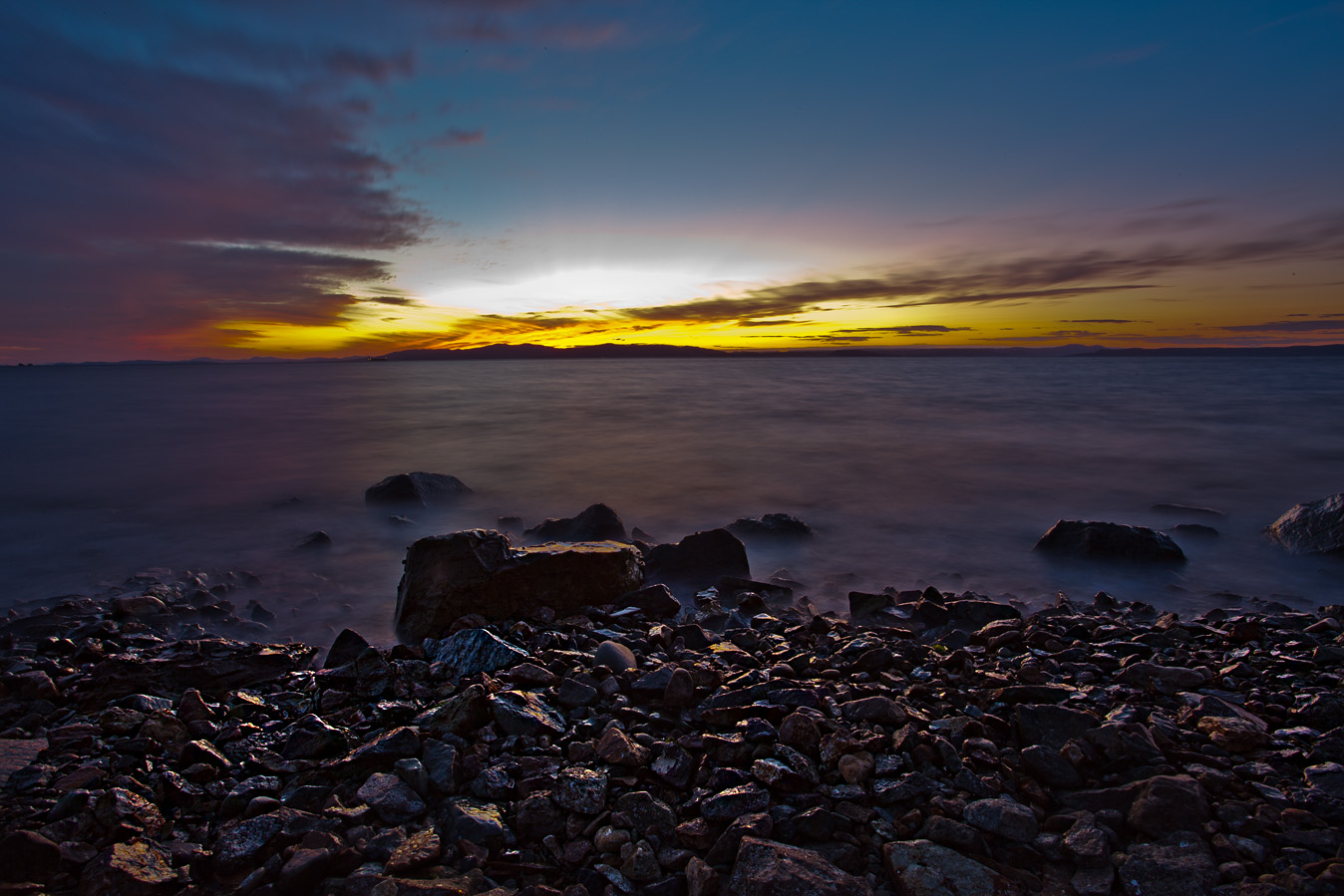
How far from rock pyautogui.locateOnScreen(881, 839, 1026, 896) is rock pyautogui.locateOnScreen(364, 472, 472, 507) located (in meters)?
10.5

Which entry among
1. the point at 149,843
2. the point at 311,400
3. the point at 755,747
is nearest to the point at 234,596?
the point at 149,843

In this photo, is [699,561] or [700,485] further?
[700,485]

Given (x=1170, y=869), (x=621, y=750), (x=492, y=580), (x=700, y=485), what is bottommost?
(x=700, y=485)

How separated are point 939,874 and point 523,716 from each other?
2185 millimetres

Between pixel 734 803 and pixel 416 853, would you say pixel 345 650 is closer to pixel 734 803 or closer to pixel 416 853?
pixel 416 853

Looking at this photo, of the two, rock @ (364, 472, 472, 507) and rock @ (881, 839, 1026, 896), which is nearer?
rock @ (881, 839, 1026, 896)

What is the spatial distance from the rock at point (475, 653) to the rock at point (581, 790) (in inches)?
53.7

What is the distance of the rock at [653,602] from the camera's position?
19.3ft

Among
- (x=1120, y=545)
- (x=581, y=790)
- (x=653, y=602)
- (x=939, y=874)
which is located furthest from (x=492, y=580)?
(x=1120, y=545)

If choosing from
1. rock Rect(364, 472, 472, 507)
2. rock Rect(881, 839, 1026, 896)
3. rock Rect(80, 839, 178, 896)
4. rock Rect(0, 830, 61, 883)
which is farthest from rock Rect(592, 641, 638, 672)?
rock Rect(364, 472, 472, 507)

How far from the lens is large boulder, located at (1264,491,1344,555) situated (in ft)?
26.9

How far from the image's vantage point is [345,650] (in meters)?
5.06

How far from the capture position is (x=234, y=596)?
24.1ft

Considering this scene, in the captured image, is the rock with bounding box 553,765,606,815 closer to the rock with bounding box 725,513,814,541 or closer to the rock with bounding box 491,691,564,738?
the rock with bounding box 491,691,564,738
